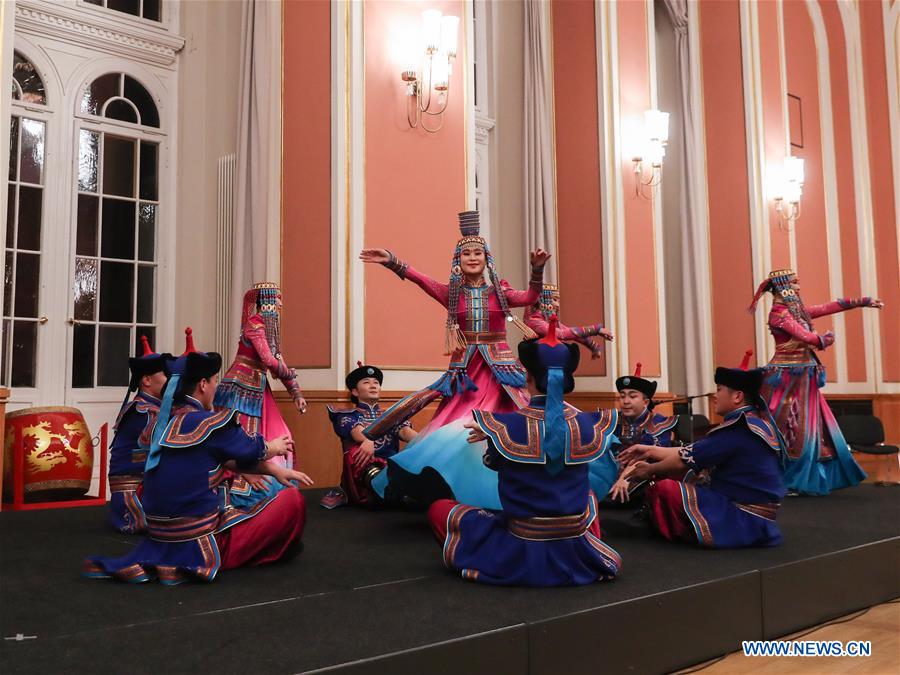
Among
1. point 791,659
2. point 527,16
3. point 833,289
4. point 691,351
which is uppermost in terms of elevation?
point 527,16

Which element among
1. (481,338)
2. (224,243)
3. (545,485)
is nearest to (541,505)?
(545,485)

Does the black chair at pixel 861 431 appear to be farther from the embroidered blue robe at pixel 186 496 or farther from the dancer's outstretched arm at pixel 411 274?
the embroidered blue robe at pixel 186 496

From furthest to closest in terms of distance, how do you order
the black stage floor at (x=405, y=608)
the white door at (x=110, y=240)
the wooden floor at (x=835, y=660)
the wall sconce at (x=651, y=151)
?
the wall sconce at (x=651, y=151)
the white door at (x=110, y=240)
the wooden floor at (x=835, y=660)
the black stage floor at (x=405, y=608)

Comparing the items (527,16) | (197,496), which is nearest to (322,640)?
(197,496)

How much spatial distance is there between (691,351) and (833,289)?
2515mm

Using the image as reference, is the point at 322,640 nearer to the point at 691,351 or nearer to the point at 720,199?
the point at 691,351

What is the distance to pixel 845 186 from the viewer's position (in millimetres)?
10586

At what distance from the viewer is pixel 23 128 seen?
5.83 metres

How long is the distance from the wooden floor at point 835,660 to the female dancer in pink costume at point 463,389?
1191mm

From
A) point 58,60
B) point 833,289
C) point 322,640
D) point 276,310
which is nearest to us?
point 322,640

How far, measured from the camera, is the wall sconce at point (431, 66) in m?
6.04

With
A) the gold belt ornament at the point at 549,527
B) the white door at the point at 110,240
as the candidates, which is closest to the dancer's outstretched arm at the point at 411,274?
the gold belt ornament at the point at 549,527

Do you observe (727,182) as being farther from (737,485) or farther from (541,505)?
(541,505)

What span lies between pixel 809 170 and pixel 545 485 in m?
8.82
